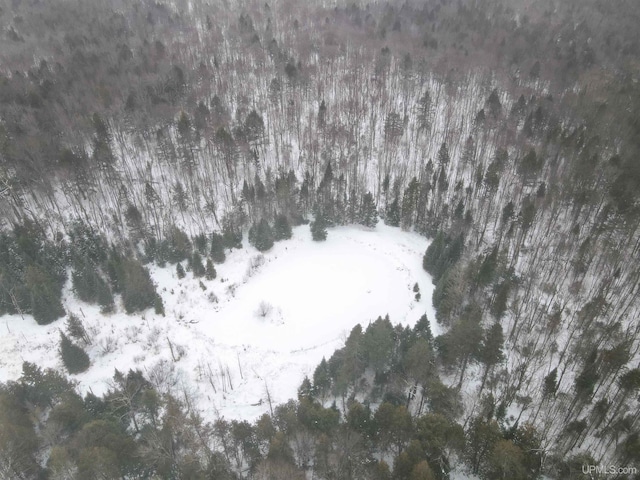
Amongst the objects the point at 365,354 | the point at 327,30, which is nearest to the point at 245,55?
the point at 327,30

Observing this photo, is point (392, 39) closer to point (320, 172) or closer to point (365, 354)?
point (320, 172)

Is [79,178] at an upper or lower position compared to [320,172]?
upper

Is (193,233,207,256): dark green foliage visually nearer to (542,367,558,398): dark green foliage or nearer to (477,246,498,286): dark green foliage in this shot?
(477,246,498,286): dark green foliage

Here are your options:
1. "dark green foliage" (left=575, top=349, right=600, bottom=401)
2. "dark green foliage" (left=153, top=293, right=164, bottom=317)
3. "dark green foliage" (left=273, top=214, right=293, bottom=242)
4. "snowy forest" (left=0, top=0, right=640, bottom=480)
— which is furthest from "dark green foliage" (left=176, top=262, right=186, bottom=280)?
"dark green foliage" (left=575, top=349, right=600, bottom=401)

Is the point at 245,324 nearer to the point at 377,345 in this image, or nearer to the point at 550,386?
the point at 377,345

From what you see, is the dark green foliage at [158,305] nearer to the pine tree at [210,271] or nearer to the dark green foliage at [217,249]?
the pine tree at [210,271]

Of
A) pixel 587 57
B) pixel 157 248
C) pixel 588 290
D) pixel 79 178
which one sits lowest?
pixel 588 290
